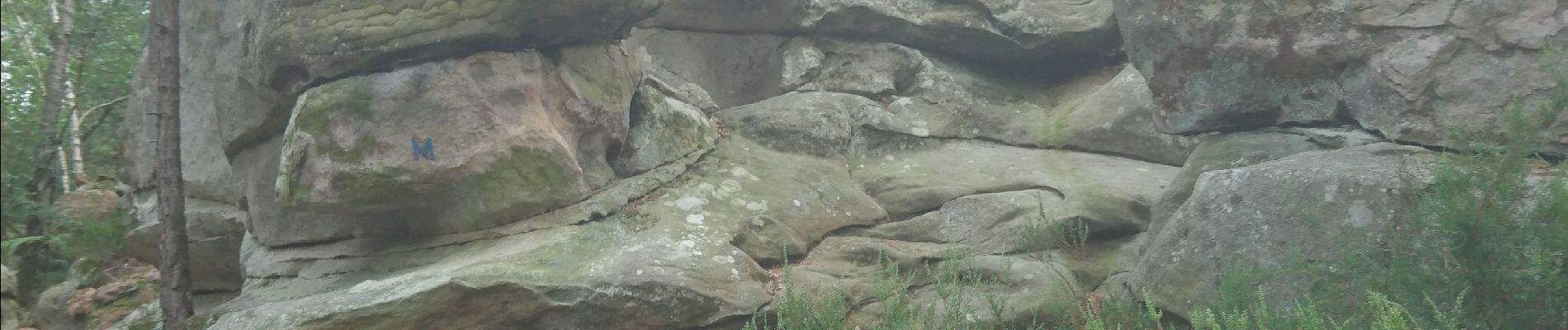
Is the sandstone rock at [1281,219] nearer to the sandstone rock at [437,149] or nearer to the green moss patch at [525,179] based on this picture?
the green moss patch at [525,179]

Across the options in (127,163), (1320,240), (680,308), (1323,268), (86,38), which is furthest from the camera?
(86,38)

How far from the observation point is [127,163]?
12.2m

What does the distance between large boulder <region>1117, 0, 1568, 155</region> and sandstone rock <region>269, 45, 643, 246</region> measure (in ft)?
14.6

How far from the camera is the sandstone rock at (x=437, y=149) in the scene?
6781 millimetres

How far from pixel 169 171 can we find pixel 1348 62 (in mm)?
8055

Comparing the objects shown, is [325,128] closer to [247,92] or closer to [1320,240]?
[247,92]

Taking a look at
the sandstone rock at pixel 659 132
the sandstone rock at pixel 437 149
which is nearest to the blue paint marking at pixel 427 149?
the sandstone rock at pixel 437 149

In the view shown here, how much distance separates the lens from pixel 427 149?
6.78 m

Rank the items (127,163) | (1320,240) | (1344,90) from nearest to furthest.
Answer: (1320,240)
(1344,90)
(127,163)

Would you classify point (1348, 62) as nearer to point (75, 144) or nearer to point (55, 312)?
point (55, 312)

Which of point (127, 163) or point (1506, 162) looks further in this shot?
point (127, 163)

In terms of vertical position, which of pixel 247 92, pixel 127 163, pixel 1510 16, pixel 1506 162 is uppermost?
pixel 1510 16

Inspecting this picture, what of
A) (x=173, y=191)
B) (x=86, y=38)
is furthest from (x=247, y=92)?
(x=86, y=38)

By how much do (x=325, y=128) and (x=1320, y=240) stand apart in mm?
6141
